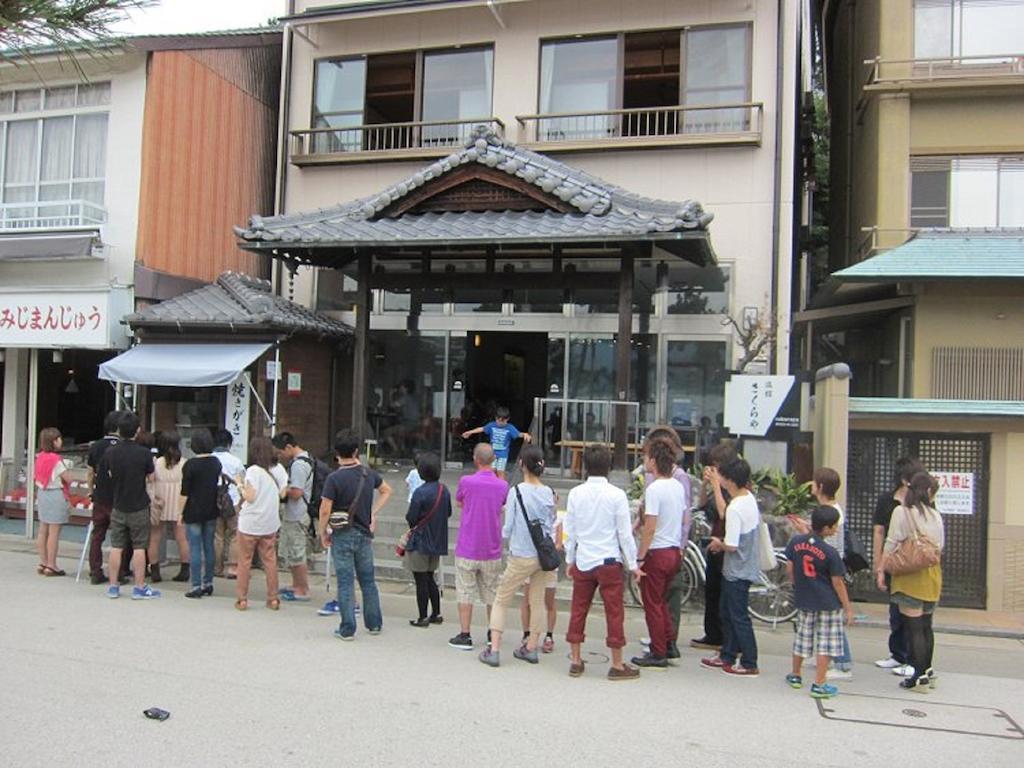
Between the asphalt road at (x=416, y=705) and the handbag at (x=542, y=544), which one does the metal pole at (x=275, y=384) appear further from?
the handbag at (x=542, y=544)

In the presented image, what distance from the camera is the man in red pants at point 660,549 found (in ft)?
21.3

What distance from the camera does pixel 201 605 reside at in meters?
8.21

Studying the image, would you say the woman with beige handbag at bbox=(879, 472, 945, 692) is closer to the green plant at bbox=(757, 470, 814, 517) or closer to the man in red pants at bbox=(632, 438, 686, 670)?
the man in red pants at bbox=(632, 438, 686, 670)

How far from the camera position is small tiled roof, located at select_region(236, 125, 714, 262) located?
10039 mm

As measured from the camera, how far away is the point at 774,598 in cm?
829

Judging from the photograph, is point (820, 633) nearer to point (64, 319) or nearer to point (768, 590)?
point (768, 590)

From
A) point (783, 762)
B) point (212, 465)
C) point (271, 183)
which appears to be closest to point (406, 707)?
point (783, 762)

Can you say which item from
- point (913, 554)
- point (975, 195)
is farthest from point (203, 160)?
point (975, 195)

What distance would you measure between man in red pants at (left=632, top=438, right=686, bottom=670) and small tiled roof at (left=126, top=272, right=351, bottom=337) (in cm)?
720

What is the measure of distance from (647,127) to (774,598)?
8374mm

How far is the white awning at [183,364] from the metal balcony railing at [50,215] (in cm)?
245

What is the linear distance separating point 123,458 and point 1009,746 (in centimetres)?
829

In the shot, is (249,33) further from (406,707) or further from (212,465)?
(406,707)

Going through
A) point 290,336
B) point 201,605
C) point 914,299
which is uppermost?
point 914,299
